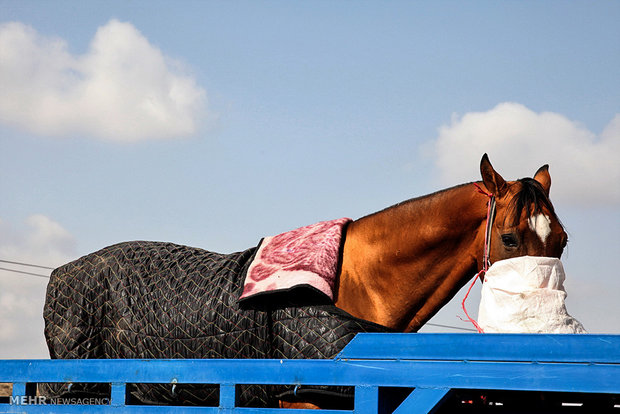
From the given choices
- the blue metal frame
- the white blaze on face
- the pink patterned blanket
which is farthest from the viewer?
the pink patterned blanket

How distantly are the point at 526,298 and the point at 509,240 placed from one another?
1.54 ft

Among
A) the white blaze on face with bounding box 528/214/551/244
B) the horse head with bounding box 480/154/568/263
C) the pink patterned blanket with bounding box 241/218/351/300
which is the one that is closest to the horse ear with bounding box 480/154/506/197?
the horse head with bounding box 480/154/568/263

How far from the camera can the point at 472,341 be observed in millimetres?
3141

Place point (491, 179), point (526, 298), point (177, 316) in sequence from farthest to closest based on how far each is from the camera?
1. point (177, 316)
2. point (491, 179)
3. point (526, 298)

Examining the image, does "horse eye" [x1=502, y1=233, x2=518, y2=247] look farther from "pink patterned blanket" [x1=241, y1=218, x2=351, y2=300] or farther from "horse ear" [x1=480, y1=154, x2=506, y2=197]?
"pink patterned blanket" [x1=241, y1=218, x2=351, y2=300]

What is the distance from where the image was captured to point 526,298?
3912 millimetres

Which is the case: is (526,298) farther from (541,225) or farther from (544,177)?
(544,177)

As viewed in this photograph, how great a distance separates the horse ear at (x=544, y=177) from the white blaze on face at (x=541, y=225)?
0.79 meters

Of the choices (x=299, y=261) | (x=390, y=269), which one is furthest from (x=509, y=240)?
(x=299, y=261)

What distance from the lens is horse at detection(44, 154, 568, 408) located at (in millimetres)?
4316

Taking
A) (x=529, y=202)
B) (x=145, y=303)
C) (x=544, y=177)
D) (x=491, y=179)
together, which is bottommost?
(x=145, y=303)

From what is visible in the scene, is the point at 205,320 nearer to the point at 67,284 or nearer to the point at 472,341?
the point at 67,284

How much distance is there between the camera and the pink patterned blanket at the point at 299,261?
176 inches

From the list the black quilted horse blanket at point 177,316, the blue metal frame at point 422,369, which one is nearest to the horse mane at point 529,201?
the black quilted horse blanket at point 177,316
